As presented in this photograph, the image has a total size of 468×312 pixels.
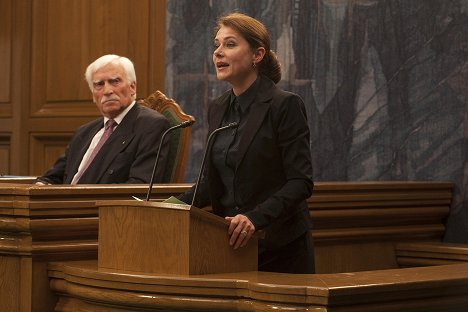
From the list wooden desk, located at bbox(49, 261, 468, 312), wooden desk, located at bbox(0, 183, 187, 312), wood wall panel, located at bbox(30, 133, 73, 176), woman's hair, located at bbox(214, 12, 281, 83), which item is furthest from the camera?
wood wall panel, located at bbox(30, 133, 73, 176)

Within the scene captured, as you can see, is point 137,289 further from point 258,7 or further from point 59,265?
point 258,7

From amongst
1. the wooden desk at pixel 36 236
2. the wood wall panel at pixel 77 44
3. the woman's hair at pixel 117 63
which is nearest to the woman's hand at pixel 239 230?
the wooden desk at pixel 36 236

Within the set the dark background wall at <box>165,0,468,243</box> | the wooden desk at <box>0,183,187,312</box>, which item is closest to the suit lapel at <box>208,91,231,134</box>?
the wooden desk at <box>0,183,187,312</box>

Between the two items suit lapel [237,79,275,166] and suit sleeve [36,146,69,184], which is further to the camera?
suit sleeve [36,146,69,184]

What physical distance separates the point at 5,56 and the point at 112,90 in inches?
121

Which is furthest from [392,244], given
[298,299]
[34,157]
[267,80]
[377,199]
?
[34,157]

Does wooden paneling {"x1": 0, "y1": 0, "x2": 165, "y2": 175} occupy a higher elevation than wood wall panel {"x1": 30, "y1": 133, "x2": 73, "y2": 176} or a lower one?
higher

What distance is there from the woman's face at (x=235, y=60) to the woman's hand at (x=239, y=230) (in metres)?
0.52

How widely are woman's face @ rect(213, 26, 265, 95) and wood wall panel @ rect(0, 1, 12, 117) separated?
451 cm

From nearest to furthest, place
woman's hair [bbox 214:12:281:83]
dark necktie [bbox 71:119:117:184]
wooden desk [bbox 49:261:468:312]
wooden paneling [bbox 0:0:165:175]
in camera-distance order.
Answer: wooden desk [bbox 49:261:468:312]
woman's hair [bbox 214:12:281:83]
dark necktie [bbox 71:119:117:184]
wooden paneling [bbox 0:0:165:175]

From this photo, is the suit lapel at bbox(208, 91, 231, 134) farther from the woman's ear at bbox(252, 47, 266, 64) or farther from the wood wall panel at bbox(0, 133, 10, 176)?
the wood wall panel at bbox(0, 133, 10, 176)

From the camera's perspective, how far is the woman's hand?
3602mm

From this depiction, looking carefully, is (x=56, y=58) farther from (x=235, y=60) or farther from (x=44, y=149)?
(x=235, y=60)

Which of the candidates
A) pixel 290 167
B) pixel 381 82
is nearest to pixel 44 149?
pixel 381 82
